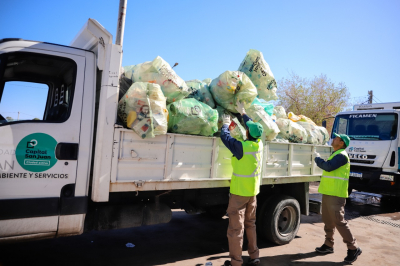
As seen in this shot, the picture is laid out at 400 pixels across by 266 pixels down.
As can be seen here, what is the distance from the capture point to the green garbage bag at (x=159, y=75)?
10.6 feet

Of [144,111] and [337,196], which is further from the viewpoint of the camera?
[337,196]

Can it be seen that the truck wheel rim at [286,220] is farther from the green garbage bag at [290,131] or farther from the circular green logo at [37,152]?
the circular green logo at [37,152]

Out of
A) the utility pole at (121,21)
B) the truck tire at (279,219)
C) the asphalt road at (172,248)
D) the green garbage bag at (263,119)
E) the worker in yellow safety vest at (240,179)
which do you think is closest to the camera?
the worker in yellow safety vest at (240,179)

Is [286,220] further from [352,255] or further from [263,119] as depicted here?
[263,119]

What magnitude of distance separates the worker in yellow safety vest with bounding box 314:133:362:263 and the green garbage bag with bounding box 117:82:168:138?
2.63 metres

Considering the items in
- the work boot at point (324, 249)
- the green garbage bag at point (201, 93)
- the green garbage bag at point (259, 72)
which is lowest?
the work boot at point (324, 249)

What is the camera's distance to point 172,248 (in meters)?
4.09

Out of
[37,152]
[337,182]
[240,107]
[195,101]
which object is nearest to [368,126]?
[337,182]

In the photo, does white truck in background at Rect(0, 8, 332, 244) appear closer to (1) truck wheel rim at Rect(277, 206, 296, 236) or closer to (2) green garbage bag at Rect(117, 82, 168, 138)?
(2) green garbage bag at Rect(117, 82, 168, 138)

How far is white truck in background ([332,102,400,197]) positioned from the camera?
7.35 m

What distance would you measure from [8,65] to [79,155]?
104 centimetres

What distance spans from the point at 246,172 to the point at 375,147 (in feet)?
19.2

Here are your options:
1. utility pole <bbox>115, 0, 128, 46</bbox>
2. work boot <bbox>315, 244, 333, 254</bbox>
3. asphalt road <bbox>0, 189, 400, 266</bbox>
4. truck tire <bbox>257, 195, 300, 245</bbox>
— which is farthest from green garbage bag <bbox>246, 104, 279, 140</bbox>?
utility pole <bbox>115, 0, 128, 46</bbox>

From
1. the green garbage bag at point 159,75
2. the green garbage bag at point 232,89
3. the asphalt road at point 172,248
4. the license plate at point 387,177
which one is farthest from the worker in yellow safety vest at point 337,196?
the license plate at point 387,177
